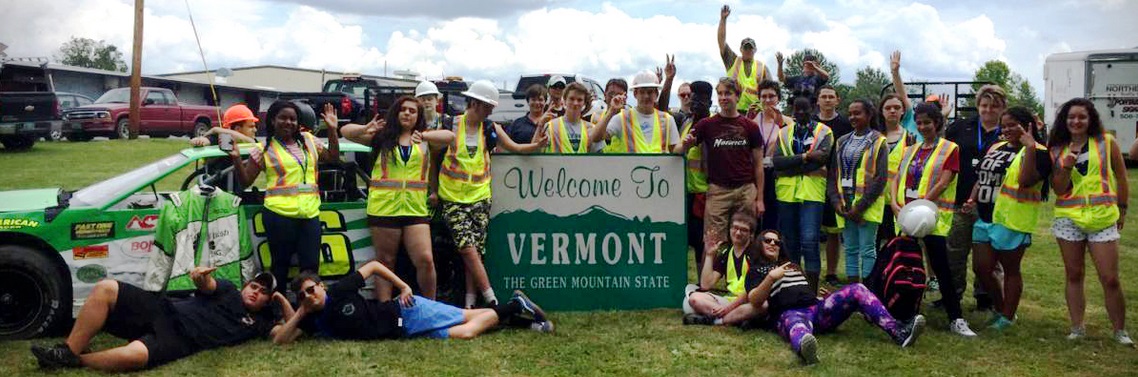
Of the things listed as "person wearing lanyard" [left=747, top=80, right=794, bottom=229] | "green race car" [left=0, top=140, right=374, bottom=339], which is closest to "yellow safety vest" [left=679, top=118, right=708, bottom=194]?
"person wearing lanyard" [left=747, top=80, right=794, bottom=229]

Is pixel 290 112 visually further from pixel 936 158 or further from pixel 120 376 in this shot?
pixel 936 158

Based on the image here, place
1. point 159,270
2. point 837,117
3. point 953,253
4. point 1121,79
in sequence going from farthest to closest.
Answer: point 1121,79 → point 837,117 → point 953,253 → point 159,270

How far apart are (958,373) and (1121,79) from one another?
61.5 ft

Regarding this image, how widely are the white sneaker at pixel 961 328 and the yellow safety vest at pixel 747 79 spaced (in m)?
4.08

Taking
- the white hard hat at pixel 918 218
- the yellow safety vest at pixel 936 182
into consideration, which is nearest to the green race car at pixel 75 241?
the white hard hat at pixel 918 218

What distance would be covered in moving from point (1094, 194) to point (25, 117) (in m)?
20.3

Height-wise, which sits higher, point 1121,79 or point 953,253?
point 1121,79

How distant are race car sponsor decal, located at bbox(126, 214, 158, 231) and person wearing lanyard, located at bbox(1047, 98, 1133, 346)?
5879mm

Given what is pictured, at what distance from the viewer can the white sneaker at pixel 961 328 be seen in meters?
6.96

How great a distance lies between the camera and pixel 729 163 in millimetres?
7680

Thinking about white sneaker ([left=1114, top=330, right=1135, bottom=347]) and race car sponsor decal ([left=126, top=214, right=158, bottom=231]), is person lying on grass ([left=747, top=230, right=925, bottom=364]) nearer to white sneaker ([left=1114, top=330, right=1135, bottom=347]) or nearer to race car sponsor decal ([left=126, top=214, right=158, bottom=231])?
white sneaker ([left=1114, top=330, right=1135, bottom=347])

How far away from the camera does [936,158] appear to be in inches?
292

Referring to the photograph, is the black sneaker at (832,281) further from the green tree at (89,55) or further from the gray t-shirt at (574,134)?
the green tree at (89,55)

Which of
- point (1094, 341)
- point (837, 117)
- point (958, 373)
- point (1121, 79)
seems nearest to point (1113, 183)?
point (1094, 341)
